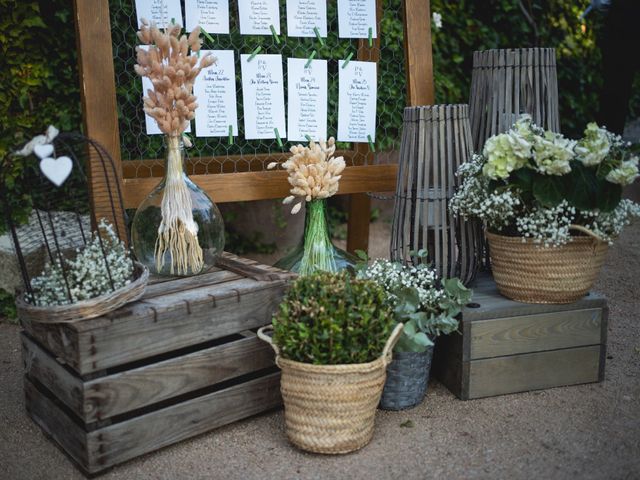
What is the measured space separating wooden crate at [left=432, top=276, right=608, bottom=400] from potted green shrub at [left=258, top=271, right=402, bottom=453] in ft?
1.47

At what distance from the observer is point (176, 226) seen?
8.22ft

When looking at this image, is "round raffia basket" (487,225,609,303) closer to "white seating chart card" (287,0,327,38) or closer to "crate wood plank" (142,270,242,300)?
"crate wood plank" (142,270,242,300)

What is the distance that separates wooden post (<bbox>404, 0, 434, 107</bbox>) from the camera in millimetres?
3234

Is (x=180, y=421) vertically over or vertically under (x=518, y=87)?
under

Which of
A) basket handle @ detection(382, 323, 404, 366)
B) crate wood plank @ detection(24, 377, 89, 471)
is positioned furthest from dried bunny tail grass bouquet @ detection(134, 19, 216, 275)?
basket handle @ detection(382, 323, 404, 366)

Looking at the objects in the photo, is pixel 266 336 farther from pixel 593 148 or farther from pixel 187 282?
pixel 593 148

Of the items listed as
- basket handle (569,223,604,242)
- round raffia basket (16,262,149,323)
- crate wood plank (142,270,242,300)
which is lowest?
crate wood plank (142,270,242,300)

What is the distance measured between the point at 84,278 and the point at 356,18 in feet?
5.92

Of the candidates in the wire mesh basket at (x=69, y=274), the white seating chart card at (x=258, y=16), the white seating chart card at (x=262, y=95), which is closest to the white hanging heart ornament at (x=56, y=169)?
the wire mesh basket at (x=69, y=274)

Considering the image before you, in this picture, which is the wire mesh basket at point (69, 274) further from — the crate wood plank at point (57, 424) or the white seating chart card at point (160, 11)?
the white seating chart card at point (160, 11)

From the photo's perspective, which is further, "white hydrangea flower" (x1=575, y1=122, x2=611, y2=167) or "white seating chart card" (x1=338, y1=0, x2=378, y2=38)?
"white seating chart card" (x1=338, y1=0, x2=378, y2=38)

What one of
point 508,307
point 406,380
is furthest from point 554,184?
point 406,380

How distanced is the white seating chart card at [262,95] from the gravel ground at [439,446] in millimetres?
1265

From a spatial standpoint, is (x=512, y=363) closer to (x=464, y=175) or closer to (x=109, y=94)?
(x=464, y=175)
